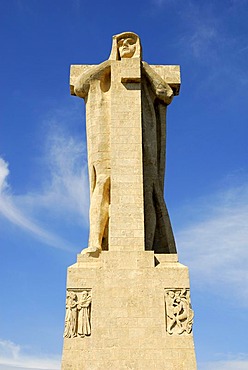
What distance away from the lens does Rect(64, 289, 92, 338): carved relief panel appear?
1076 centimetres

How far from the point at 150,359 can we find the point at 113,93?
21.8 feet

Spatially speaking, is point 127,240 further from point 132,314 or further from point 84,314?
point 84,314

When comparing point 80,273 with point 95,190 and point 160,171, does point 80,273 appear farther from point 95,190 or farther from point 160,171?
point 160,171

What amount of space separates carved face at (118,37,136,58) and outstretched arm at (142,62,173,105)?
1.76 ft

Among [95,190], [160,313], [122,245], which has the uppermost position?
[95,190]

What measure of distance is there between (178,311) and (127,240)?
196cm

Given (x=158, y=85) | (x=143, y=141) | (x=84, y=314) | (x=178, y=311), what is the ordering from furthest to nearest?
(x=158, y=85) → (x=143, y=141) → (x=178, y=311) → (x=84, y=314)

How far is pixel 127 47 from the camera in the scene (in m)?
14.0

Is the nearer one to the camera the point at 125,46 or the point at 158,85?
the point at 158,85

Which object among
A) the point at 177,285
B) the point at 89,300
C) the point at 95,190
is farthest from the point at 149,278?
the point at 95,190

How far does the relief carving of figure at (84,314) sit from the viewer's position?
1074cm

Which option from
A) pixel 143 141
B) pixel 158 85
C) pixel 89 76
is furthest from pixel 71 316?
pixel 158 85

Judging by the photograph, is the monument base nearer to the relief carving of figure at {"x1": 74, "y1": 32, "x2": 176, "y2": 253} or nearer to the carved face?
the relief carving of figure at {"x1": 74, "y1": 32, "x2": 176, "y2": 253}

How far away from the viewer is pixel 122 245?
11.6 m
